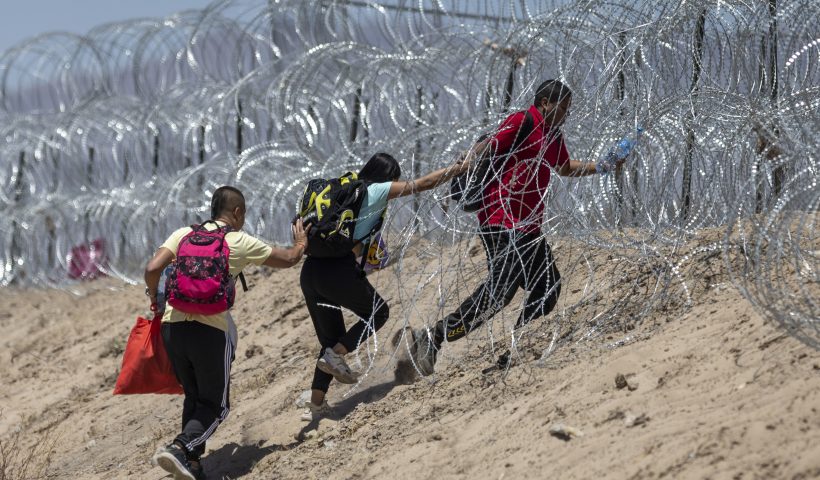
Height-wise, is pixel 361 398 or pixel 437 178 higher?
pixel 437 178

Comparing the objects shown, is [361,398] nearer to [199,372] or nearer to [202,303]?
[199,372]

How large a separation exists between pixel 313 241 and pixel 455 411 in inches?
44.8

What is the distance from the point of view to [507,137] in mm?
5590

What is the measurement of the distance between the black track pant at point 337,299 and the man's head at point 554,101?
1.27 m

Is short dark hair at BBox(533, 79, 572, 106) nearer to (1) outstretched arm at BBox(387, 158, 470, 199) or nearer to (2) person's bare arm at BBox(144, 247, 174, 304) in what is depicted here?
(1) outstretched arm at BBox(387, 158, 470, 199)

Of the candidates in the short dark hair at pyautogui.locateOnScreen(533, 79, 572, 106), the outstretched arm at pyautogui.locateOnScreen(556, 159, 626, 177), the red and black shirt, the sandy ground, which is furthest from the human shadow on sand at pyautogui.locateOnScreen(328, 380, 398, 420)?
the short dark hair at pyautogui.locateOnScreen(533, 79, 572, 106)

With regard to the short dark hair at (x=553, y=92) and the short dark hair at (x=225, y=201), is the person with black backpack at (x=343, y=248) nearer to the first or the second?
the short dark hair at (x=225, y=201)

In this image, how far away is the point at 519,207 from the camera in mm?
5660

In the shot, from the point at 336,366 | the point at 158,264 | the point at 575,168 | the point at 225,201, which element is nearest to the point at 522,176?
the point at 575,168

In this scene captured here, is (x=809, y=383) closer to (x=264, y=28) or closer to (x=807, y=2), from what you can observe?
(x=807, y=2)

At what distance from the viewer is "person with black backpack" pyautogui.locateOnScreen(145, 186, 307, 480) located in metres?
5.21

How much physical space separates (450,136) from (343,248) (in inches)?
108

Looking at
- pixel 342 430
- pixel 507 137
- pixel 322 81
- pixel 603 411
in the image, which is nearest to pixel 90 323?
pixel 322 81

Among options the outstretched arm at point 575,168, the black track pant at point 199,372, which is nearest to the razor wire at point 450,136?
the outstretched arm at point 575,168
